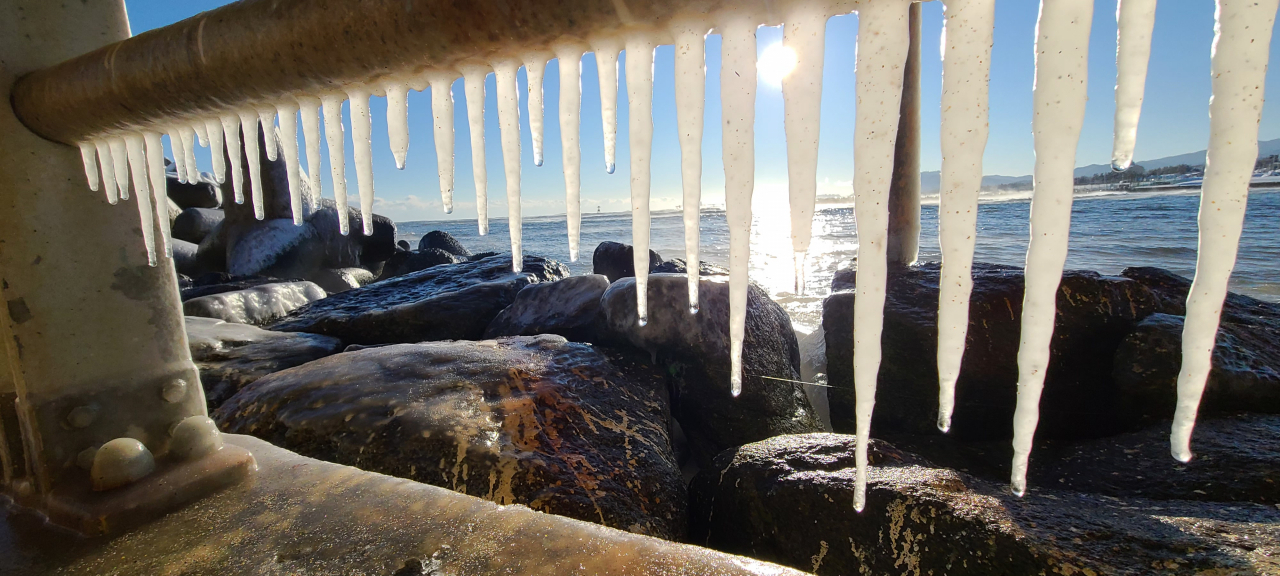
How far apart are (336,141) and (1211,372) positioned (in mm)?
5125

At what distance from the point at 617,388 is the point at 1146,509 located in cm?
271

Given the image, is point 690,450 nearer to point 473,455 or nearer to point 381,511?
point 473,455

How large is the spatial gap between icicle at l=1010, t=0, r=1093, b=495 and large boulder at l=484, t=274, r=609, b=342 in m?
4.09

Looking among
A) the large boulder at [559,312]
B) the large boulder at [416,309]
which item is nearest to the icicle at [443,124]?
the large boulder at [559,312]

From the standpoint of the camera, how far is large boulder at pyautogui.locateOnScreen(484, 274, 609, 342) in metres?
5.16

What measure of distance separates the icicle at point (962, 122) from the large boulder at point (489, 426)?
2.14 m

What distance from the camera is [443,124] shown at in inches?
48.3

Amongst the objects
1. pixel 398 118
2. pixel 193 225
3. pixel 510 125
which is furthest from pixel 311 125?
pixel 193 225

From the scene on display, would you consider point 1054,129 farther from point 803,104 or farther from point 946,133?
point 803,104

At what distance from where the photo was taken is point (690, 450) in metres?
4.60

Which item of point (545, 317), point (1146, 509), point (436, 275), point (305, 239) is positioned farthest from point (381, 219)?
point (1146, 509)

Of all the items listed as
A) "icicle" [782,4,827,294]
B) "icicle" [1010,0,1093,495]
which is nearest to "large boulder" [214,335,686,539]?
"icicle" [782,4,827,294]

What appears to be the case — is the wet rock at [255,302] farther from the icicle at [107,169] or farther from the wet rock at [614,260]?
the icicle at [107,169]

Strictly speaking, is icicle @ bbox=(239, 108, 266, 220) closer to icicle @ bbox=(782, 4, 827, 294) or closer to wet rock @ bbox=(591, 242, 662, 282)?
icicle @ bbox=(782, 4, 827, 294)
